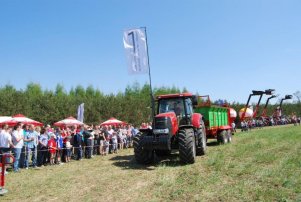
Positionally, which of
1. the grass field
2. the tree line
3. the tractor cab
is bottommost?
the grass field

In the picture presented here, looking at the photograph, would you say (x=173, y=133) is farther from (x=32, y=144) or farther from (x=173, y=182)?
(x=32, y=144)

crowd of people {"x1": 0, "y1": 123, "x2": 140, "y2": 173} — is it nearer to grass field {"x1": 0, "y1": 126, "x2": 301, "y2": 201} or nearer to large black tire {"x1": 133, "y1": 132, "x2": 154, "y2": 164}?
grass field {"x1": 0, "y1": 126, "x2": 301, "y2": 201}

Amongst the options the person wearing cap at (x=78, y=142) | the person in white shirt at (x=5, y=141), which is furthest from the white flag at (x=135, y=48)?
the person in white shirt at (x=5, y=141)

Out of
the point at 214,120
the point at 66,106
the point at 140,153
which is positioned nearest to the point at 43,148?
the point at 140,153

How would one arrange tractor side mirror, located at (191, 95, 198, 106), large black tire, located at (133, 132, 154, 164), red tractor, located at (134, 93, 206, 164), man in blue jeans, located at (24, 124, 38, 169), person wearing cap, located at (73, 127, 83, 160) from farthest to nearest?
person wearing cap, located at (73, 127, 83, 160) < man in blue jeans, located at (24, 124, 38, 169) < tractor side mirror, located at (191, 95, 198, 106) < large black tire, located at (133, 132, 154, 164) < red tractor, located at (134, 93, 206, 164)

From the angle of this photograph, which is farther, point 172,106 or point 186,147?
point 172,106

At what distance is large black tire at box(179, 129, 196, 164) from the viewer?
448 inches

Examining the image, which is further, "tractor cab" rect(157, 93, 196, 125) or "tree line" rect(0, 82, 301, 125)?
"tree line" rect(0, 82, 301, 125)

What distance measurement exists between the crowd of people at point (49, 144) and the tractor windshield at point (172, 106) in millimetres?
4857

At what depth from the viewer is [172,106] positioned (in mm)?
13289

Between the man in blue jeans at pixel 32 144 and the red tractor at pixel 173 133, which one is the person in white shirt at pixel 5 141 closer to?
the man in blue jeans at pixel 32 144

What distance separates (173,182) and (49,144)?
24.1ft

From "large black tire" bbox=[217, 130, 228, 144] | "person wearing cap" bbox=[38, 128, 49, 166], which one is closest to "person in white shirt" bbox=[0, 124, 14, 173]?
"person wearing cap" bbox=[38, 128, 49, 166]

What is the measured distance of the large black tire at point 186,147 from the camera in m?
11.4
